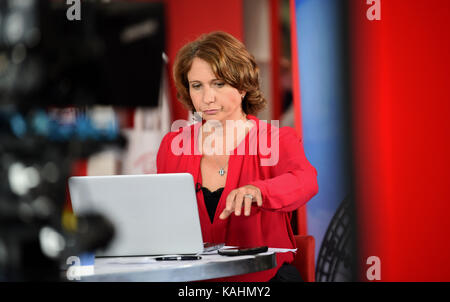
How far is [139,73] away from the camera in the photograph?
4.02 metres

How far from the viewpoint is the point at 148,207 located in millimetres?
1342

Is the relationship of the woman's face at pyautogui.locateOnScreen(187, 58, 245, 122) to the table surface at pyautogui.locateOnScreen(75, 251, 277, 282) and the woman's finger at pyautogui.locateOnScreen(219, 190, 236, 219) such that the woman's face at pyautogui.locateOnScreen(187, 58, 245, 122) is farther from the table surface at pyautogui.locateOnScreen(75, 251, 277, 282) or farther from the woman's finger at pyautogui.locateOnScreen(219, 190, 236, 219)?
the table surface at pyautogui.locateOnScreen(75, 251, 277, 282)

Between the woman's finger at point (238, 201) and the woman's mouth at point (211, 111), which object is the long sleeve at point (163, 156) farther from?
the woman's finger at point (238, 201)

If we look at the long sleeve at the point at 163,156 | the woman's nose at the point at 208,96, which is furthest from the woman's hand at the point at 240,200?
the long sleeve at the point at 163,156

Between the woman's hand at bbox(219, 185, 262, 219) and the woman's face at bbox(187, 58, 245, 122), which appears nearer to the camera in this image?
the woman's hand at bbox(219, 185, 262, 219)

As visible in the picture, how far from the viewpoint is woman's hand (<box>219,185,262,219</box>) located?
1396mm

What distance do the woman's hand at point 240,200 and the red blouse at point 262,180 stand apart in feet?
0.19

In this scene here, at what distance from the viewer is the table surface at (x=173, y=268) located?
3.86ft

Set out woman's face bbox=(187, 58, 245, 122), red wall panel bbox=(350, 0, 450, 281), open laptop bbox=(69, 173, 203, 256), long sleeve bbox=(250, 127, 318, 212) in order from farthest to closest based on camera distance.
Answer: red wall panel bbox=(350, 0, 450, 281) < woman's face bbox=(187, 58, 245, 122) < long sleeve bbox=(250, 127, 318, 212) < open laptop bbox=(69, 173, 203, 256)

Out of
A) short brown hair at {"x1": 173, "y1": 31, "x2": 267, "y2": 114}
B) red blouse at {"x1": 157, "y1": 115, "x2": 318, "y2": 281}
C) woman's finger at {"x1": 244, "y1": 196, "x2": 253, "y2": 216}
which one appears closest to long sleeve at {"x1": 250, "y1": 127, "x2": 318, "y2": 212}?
red blouse at {"x1": 157, "y1": 115, "x2": 318, "y2": 281}

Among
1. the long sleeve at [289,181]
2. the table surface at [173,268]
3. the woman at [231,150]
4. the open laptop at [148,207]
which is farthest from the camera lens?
the woman at [231,150]

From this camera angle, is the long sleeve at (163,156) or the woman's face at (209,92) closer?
the woman's face at (209,92)

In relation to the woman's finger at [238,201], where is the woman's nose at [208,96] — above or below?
above
